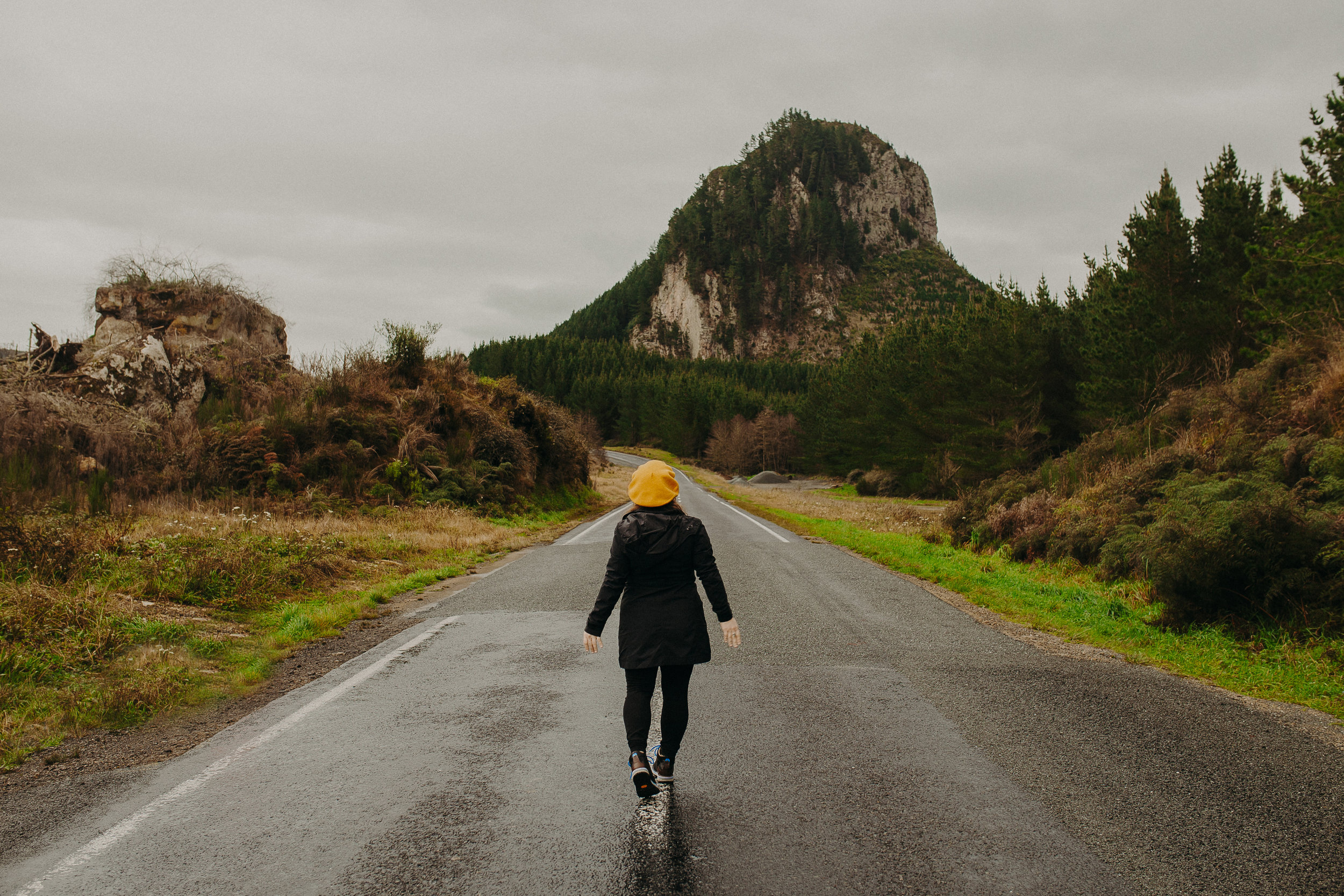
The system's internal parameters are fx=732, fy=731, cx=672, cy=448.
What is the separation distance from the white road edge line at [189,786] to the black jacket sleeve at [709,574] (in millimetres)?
2562

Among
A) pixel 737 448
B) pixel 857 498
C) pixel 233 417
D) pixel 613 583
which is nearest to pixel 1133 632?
pixel 613 583

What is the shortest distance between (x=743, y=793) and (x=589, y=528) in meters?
18.3

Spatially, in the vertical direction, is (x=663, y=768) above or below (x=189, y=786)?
above

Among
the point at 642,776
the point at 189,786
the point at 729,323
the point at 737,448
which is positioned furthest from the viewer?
the point at 729,323

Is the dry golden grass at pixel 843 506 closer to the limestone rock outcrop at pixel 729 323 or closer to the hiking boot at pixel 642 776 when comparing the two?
the hiking boot at pixel 642 776

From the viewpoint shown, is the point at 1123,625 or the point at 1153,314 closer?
the point at 1123,625

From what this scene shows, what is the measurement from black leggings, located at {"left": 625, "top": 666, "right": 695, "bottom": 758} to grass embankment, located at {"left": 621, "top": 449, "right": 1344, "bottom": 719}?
191 inches

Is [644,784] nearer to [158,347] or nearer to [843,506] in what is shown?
[158,347]

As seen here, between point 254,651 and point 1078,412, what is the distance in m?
30.6

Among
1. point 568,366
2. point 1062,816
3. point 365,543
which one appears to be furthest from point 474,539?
point 568,366

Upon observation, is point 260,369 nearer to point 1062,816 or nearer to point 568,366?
point 1062,816

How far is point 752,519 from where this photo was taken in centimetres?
2675

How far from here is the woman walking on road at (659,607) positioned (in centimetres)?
394

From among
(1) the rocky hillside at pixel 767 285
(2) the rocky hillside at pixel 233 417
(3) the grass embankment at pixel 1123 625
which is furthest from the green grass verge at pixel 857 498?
(1) the rocky hillside at pixel 767 285
